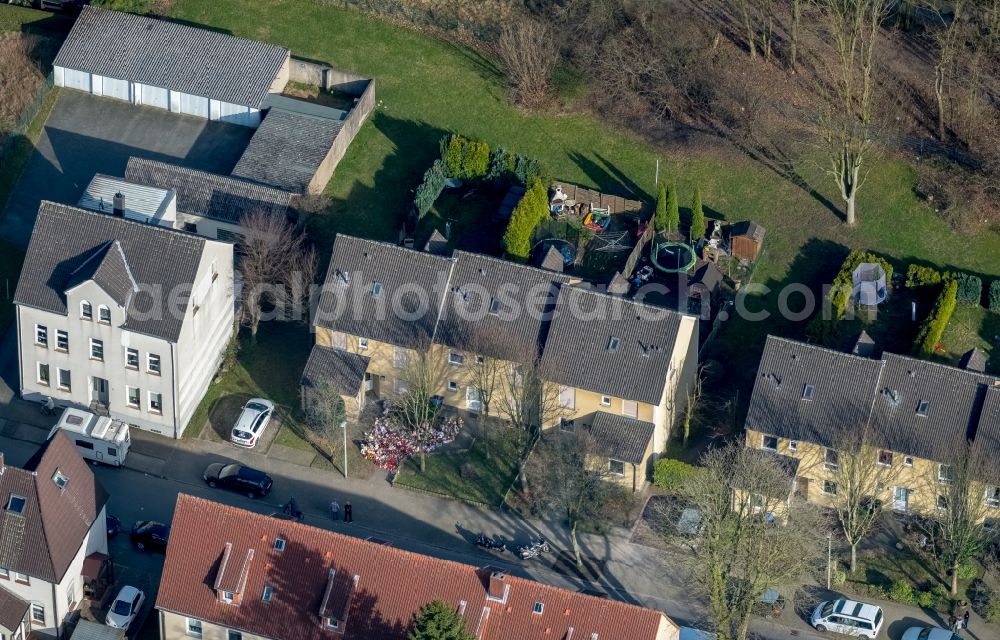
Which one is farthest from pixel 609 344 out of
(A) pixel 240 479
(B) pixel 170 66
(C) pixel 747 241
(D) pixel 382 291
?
(B) pixel 170 66

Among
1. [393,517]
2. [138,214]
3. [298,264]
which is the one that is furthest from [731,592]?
[138,214]

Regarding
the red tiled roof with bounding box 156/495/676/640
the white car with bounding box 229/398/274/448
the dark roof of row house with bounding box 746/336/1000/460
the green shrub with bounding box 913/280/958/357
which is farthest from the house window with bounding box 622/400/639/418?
the white car with bounding box 229/398/274/448

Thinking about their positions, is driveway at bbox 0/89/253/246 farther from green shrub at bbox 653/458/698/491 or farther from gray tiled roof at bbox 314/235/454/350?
green shrub at bbox 653/458/698/491

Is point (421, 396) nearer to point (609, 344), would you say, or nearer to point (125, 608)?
point (609, 344)

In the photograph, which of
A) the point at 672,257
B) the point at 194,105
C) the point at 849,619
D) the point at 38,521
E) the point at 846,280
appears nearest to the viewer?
the point at 38,521

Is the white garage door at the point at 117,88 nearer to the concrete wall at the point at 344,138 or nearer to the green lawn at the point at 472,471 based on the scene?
the concrete wall at the point at 344,138

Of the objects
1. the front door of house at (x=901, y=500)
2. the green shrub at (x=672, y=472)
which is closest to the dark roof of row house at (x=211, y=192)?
Result: the green shrub at (x=672, y=472)
